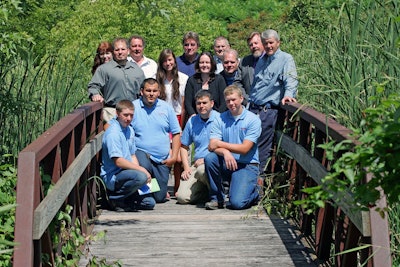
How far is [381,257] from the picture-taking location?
486 centimetres

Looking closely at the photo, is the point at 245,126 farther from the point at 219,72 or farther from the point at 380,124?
the point at 380,124

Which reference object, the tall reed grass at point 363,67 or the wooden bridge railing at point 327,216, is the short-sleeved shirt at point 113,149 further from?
the tall reed grass at point 363,67

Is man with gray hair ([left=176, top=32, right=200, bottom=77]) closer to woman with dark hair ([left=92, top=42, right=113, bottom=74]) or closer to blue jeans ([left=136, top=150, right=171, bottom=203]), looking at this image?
woman with dark hair ([left=92, top=42, right=113, bottom=74])

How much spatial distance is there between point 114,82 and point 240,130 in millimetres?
1581

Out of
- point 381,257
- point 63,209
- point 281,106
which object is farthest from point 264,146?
point 381,257

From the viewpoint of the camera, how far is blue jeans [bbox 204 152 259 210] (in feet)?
31.2

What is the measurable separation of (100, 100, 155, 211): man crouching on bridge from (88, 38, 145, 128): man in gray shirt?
3.41ft

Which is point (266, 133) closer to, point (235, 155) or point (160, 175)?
point (235, 155)

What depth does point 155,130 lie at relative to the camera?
33.1ft

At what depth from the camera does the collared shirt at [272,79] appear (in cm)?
1006

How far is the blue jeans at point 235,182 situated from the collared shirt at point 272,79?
84 cm

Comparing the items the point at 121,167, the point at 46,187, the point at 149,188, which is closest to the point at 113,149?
the point at 121,167

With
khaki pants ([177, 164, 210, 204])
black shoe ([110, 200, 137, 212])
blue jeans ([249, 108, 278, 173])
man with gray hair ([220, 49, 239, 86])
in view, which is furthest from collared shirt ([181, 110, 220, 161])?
black shoe ([110, 200, 137, 212])

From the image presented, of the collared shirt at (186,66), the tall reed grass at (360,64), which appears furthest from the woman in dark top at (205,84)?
the tall reed grass at (360,64)
